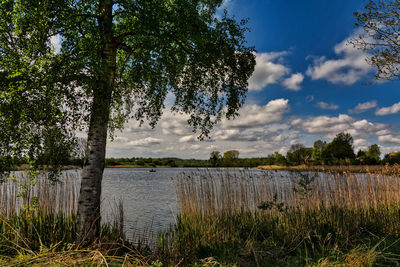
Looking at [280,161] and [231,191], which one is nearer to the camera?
[231,191]

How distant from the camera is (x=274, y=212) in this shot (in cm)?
674

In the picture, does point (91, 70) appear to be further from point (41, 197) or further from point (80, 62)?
point (41, 197)

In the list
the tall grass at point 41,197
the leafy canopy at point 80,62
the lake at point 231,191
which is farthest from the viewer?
the lake at point 231,191

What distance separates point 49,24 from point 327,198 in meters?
7.90

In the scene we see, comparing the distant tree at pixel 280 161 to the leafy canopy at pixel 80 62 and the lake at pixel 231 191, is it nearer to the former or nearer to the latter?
the lake at pixel 231 191

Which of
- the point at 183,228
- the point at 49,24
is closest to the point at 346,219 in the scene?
the point at 183,228

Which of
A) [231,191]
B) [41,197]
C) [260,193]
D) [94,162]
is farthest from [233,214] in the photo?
[41,197]

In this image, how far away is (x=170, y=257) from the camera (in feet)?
17.3

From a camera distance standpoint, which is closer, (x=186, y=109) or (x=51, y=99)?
(x=51, y=99)

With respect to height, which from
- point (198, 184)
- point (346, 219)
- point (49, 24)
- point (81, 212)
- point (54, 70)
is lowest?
point (346, 219)

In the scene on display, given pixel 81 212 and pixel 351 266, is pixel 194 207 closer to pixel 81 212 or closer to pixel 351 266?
pixel 81 212

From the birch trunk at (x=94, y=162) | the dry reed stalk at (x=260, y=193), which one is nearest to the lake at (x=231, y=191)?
the dry reed stalk at (x=260, y=193)

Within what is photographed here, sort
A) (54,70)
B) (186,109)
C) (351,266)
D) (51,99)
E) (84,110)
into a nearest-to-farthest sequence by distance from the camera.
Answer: (351,266) < (54,70) < (51,99) < (84,110) < (186,109)

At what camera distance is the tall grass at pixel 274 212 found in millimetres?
5645
